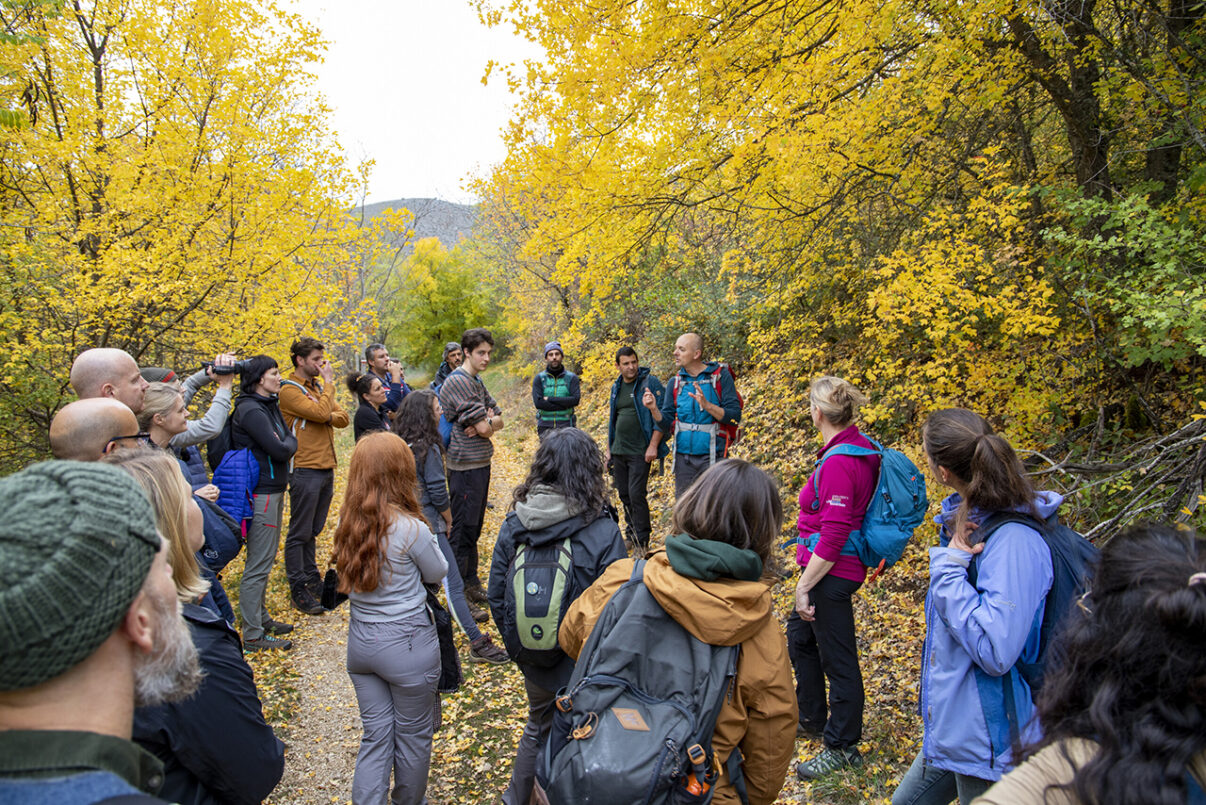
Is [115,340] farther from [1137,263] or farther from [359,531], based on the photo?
[1137,263]

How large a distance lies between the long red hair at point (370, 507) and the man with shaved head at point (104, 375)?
1374mm

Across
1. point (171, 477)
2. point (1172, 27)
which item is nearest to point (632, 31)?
point (1172, 27)

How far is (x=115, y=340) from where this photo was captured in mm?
6094

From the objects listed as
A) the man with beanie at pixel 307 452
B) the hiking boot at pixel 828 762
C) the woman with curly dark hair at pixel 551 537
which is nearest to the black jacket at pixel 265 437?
the man with beanie at pixel 307 452

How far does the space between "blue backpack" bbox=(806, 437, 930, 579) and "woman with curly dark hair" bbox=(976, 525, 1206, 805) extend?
168cm

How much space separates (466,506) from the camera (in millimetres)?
5207

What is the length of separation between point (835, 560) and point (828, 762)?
108cm

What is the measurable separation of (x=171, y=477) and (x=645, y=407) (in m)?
4.25

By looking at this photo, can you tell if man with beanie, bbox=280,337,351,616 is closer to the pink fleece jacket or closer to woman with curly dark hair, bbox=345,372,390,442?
woman with curly dark hair, bbox=345,372,390,442

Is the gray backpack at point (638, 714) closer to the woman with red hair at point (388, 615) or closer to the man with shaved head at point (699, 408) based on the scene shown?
the woman with red hair at point (388, 615)

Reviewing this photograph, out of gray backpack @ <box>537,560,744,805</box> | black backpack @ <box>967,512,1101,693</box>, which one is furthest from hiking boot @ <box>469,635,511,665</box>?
black backpack @ <box>967,512,1101,693</box>

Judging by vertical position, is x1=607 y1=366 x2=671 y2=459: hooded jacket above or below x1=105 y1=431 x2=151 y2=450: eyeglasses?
below

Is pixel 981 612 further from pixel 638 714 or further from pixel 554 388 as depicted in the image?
pixel 554 388

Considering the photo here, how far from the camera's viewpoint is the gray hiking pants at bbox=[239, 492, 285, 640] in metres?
4.74
